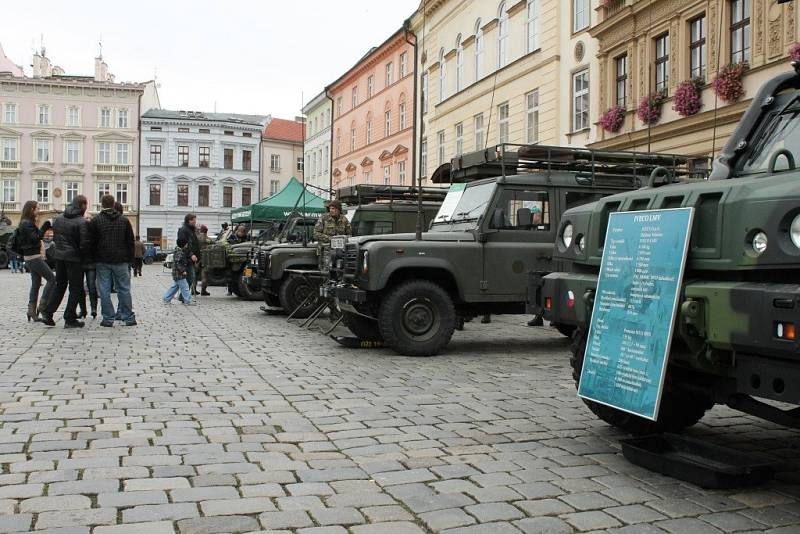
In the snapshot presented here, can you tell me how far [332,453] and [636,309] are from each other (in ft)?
5.90

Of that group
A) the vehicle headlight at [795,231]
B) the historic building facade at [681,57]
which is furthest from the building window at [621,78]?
the vehicle headlight at [795,231]

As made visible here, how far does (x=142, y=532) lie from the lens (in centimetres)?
327

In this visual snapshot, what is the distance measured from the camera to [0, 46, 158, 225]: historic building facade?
7138 centimetres

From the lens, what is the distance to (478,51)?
96.6 feet

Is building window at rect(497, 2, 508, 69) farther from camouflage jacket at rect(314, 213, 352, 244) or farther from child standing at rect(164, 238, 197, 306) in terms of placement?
camouflage jacket at rect(314, 213, 352, 244)

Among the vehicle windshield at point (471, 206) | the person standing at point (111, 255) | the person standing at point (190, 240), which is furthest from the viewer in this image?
the person standing at point (190, 240)

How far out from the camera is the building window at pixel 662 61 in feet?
61.1

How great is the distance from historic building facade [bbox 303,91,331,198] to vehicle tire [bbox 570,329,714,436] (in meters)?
49.0

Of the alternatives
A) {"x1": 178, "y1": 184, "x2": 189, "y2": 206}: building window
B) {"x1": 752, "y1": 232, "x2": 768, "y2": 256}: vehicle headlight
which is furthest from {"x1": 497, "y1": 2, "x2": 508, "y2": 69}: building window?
{"x1": 178, "y1": 184, "x2": 189, "y2": 206}: building window

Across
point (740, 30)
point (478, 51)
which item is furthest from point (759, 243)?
point (478, 51)

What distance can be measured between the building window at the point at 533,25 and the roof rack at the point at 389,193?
36.9 feet

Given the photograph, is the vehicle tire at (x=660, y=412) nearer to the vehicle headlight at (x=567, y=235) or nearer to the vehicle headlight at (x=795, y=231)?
the vehicle headlight at (x=567, y=235)

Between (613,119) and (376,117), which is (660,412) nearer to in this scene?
(613,119)

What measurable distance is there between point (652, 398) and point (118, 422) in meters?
3.29
